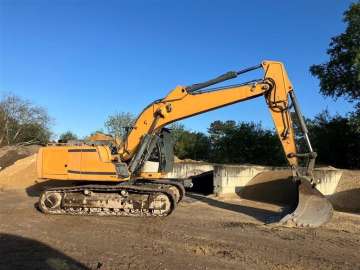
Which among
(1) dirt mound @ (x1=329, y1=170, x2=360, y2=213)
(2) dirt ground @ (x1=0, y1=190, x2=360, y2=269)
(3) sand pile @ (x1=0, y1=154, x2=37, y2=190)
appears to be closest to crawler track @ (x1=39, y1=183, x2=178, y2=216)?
(2) dirt ground @ (x1=0, y1=190, x2=360, y2=269)

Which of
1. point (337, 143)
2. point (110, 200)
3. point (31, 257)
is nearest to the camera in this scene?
point (31, 257)

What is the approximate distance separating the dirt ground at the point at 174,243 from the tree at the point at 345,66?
16301 mm

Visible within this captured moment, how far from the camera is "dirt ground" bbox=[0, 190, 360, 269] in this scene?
6656 millimetres

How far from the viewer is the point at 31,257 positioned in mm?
6801

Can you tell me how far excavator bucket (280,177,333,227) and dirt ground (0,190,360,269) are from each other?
328 mm

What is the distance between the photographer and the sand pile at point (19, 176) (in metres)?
19.3

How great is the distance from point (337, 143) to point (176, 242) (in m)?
23.1

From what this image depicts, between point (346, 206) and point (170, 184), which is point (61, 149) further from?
point (346, 206)

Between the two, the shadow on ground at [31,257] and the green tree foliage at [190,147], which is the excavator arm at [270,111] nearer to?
the shadow on ground at [31,257]

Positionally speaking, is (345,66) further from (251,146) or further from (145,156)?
(145,156)

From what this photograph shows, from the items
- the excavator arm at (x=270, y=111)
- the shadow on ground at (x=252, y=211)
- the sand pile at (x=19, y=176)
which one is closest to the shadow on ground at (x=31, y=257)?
the excavator arm at (x=270, y=111)

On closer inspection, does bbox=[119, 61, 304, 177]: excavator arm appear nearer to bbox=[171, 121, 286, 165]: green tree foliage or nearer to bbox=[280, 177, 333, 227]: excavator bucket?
bbox=[280, 177, 333, 227]: excavator bucket

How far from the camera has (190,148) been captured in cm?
4041

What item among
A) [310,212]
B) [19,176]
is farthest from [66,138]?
[310,212]
